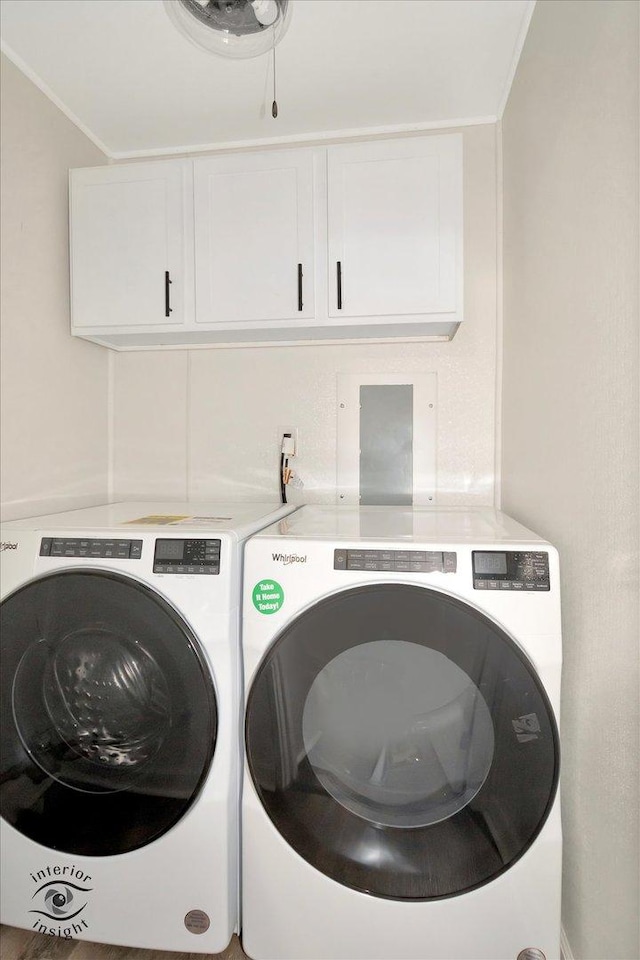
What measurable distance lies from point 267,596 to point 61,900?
94 centimetres

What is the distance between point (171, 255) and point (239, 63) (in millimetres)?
→ 647

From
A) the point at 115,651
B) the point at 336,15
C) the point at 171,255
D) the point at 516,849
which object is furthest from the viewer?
the point at 171,255

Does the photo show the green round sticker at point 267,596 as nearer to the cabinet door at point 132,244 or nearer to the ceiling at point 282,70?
the cabinet door at point 132,244

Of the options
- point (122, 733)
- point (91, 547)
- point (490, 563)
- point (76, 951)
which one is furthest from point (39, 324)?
point (76, 951)

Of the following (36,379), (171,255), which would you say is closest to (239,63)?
(171,255)

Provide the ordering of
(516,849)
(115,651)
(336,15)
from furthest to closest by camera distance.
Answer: (336,15), (115,651), (516,849)

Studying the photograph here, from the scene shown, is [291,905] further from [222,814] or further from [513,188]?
[513,188]

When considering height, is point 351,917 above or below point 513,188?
below

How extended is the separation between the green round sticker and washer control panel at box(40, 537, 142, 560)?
0.31 m

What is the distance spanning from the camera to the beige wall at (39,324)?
1.53m

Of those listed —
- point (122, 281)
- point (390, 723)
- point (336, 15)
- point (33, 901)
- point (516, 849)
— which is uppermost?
point (336, 15)

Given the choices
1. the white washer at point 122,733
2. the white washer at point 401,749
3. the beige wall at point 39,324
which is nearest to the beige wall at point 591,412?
the white washer at point 401,749

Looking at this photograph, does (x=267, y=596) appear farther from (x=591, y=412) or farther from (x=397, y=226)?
(x=397, y=226)

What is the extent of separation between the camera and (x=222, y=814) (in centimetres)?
113
